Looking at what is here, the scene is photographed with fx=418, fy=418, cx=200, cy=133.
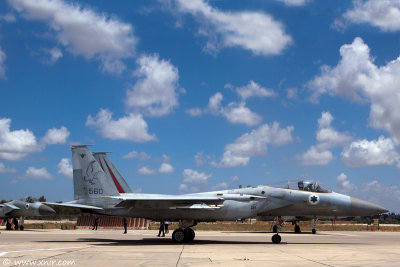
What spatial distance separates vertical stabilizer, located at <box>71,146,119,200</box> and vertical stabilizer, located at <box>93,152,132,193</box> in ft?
1.13

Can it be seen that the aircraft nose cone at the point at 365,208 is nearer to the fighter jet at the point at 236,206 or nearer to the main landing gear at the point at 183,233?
the fighter jet at the point at 236,206

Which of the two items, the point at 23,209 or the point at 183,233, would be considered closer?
the point at 183,233

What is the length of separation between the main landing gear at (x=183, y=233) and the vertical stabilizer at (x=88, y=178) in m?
3.41

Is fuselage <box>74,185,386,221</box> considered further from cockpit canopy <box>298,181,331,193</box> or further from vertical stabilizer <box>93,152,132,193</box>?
vertical stabilizer <box>93,152,132,193</box>

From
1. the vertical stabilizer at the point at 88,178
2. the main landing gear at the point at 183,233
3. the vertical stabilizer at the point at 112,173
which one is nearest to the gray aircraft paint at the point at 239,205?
the main landing gear at the point at 183,233

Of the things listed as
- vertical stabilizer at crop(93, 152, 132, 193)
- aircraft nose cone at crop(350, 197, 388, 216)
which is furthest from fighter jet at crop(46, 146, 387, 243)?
vertical stabilizer at crop(93, 152, 132, 193)

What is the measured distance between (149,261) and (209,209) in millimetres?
6665

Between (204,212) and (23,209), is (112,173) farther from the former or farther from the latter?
(23,209)

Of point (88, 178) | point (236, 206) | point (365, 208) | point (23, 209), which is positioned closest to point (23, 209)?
point (23, 209)

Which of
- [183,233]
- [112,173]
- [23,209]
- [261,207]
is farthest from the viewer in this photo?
[23,209]

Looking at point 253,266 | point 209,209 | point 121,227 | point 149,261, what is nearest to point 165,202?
point 209,209

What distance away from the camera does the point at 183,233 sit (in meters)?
17.7

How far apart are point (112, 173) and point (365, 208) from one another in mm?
11415

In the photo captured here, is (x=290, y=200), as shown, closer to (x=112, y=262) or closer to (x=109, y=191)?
(x=109, y=191)
